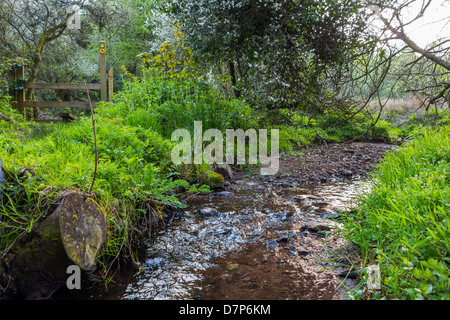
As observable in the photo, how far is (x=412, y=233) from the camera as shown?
6.47 feet

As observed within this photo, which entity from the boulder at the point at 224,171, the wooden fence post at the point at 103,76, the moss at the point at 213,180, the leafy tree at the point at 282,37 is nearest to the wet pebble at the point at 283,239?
the moss at the point at 213,180

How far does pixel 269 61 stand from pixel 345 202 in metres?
2.64

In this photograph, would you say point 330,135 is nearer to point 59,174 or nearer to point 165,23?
point 165,23

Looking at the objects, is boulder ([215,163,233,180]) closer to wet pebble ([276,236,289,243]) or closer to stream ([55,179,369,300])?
stream ([55,179,369,300])

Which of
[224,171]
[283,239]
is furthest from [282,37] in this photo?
[283,239]

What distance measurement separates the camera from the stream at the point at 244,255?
201cm

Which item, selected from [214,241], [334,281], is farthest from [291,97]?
[334,281]

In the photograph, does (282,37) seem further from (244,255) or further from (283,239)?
(244,255)

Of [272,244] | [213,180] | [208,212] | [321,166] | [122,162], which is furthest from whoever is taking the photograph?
[321,166]

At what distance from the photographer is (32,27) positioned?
38.8 ft

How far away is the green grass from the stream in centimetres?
25

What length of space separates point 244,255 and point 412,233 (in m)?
1.24

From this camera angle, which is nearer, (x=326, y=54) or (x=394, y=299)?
(x=394, y=299)

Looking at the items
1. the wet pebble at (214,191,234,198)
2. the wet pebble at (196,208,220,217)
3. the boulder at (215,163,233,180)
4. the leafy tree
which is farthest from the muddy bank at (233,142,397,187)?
the wet pebble at (196,208,220,217)
